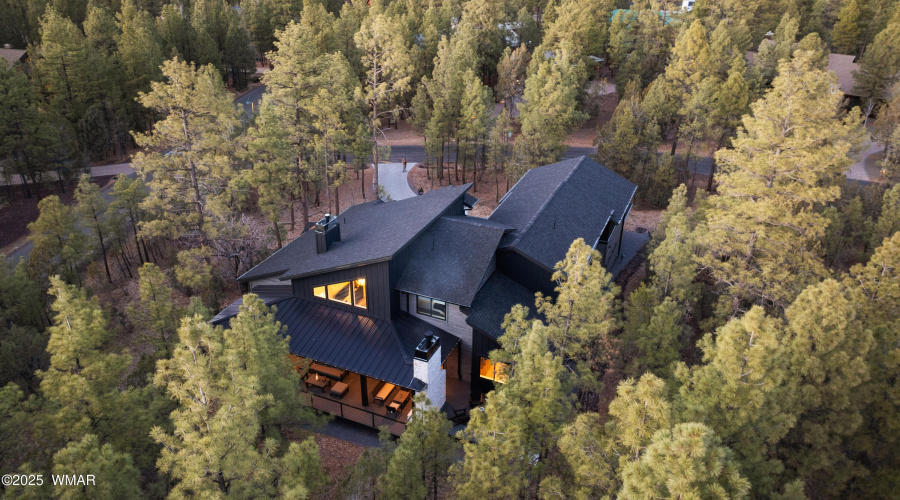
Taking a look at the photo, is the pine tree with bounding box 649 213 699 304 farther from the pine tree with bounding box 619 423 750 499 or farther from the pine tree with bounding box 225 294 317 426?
the pine tree with bounding box 225 294 317 426

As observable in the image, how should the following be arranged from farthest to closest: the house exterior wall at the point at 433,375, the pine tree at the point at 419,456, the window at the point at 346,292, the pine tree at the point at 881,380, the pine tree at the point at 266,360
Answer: the window at the point at 346,292 < the house exterior wall at the point at 433,375 < the pine tree at the point at 881,380 < the pine tree at the point at 266,360 < the pine tree at the point at 419,456

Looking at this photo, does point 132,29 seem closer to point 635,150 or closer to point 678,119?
point 635,150

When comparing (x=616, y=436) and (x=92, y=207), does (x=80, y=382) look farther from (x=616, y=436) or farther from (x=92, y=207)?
(x=92, y=207)

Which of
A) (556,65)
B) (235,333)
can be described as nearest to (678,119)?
(556,65)

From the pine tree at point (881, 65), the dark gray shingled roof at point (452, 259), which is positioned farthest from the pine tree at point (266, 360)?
the pine tree at point (881, 65)

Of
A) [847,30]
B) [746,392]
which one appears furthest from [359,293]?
[847,30]

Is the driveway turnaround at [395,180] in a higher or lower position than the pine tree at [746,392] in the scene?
lower

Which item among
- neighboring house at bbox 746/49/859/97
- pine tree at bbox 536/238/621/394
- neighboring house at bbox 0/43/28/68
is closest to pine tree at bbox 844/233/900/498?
pine tree at bbox 536/238/621/394

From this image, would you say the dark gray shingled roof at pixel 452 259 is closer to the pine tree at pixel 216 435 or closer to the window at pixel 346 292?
the window at pixel 346 292
